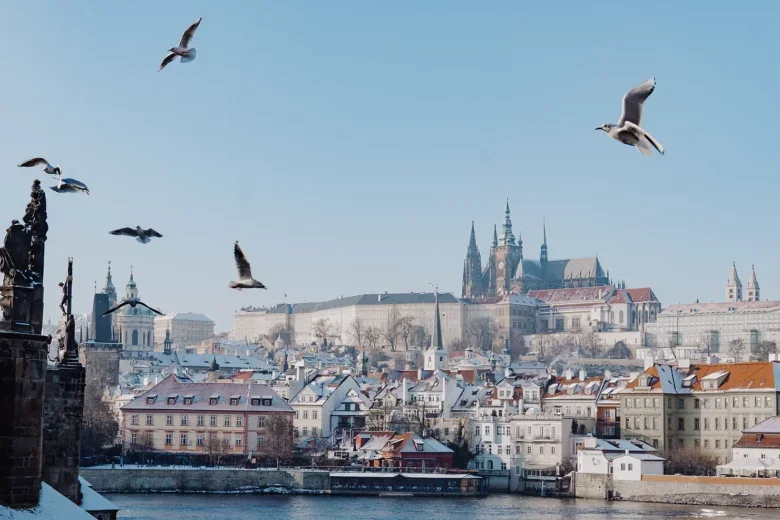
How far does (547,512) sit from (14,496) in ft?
153

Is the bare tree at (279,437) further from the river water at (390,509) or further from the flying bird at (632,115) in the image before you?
the flying bird at (632,115)

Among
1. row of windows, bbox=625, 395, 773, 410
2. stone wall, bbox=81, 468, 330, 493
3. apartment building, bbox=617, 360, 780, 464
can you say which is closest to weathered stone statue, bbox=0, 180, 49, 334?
stone wall, bbox=81, 468, 330, 493

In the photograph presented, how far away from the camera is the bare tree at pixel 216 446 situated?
79062 millimetres

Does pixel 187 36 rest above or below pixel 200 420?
above

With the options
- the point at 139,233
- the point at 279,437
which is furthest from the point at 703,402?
the point at 139,233

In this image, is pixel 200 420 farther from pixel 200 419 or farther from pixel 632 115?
pixel 632 115

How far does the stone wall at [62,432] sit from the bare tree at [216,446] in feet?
200

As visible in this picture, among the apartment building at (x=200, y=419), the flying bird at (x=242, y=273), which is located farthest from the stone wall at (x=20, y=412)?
the apartment building at (x=200, y=419)

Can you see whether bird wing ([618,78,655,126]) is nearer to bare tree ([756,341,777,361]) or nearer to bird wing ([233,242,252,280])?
bird wing ([233,242,252,280])

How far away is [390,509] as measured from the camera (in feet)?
199

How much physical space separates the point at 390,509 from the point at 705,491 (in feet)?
46.4

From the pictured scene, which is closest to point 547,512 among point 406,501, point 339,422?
point 406,501

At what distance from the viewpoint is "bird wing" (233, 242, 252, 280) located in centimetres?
1658

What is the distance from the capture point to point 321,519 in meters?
54.7
